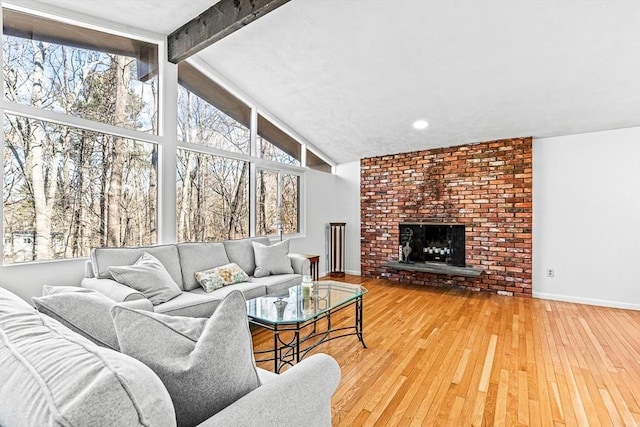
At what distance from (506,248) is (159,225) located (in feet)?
15.2

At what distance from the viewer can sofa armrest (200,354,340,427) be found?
32.0 inches

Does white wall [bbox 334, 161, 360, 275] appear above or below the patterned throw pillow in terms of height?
above

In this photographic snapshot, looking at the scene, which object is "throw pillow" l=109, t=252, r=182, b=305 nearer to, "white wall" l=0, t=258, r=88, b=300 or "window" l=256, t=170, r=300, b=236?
"white wall" l=0, t=258, r=88, b=300

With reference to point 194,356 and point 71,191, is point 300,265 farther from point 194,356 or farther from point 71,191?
point 194,356

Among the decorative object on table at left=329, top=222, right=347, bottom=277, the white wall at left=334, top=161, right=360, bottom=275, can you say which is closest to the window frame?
the decorative object on table at left=329, top=222, right=347, bottom=277

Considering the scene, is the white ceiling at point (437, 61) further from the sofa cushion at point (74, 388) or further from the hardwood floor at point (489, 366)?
the sofa cushion at point (74, 388)

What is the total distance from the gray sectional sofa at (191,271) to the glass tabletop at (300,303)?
319 mm

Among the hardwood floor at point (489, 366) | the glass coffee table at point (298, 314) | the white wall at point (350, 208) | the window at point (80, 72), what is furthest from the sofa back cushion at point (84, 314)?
the white wall at point (350, 208)

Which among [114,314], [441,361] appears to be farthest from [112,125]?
[441,361]

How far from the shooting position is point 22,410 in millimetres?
594

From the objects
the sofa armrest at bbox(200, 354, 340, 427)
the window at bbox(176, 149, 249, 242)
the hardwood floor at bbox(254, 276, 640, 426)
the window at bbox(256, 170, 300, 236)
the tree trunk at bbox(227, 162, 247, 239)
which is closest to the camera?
the sofa armrest at bbox(200, 354, 340, 427)

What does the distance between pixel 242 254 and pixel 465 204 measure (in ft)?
11.3

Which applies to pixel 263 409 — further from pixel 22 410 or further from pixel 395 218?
pixel 395 218

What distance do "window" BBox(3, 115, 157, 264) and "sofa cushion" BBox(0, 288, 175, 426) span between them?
2.51 m
